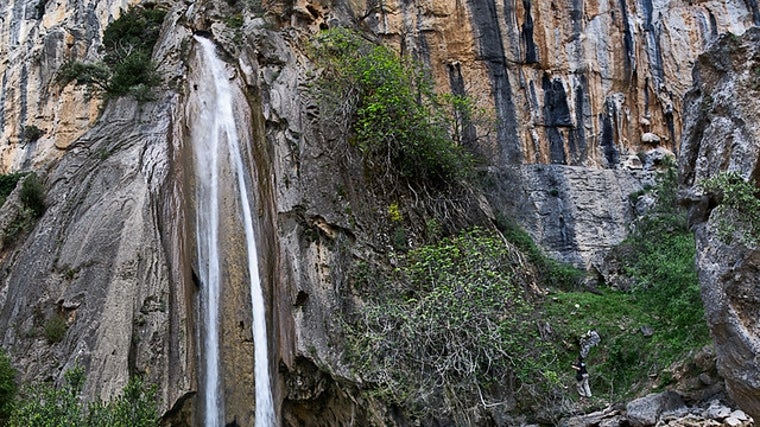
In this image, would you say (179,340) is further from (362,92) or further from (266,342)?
(362,92)

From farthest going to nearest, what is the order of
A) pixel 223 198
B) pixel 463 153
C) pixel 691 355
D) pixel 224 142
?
pixel 463 153
pixel 224 142
pixel 223 198
pixel 691 355

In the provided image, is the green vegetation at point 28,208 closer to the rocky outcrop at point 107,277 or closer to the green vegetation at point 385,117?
the rocky outcrop at point 107,277

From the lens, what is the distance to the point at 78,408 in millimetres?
9875

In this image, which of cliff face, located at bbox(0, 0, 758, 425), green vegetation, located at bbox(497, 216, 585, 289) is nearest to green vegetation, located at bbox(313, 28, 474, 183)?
cliff face, located at bbox(0, 0, 758, 425)

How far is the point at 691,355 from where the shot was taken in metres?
11.8

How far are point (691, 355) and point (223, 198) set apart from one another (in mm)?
11387

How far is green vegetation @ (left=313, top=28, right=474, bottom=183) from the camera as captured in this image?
16344 millimetres

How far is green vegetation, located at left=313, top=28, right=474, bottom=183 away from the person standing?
21.5ft

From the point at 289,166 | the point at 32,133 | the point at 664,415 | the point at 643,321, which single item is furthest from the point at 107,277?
the point at 32,133

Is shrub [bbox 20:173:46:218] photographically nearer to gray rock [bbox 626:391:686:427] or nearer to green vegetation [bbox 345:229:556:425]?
green vegetation [bbox 345:229:556:425]

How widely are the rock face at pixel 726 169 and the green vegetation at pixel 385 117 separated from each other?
7.46 m

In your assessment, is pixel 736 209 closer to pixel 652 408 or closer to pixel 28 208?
pixel 652 408

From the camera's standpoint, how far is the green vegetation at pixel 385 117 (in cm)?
1634

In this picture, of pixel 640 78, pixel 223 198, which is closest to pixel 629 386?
pixel 223 198
